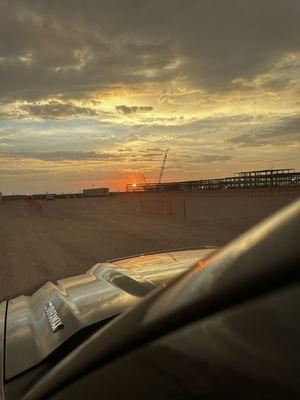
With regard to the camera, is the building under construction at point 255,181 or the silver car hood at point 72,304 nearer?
the silver car hood at point 72,304

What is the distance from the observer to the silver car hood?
184 cm

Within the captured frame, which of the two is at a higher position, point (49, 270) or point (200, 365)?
point (200, 365)

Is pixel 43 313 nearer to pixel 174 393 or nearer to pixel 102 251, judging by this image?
pixel 174 393

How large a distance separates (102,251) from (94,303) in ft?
39.1

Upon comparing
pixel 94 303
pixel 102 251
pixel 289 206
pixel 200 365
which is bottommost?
pixel 102 251

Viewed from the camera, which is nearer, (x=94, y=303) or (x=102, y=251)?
(x=94, y=303)

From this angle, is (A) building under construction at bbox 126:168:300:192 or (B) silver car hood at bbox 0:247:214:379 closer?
(B) silver car hood at bbox 0:247:214:379

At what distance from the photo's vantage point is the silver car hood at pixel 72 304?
1.84m

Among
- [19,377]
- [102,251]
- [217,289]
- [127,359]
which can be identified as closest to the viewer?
[217,289]

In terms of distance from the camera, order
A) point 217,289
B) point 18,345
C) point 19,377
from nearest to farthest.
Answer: point 217,289
point 19,377
point 18,345

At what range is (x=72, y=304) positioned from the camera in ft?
7.23

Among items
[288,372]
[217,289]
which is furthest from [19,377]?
[288,372]

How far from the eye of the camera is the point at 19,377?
5.57 ft

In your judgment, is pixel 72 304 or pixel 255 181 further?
pixel 255 181
